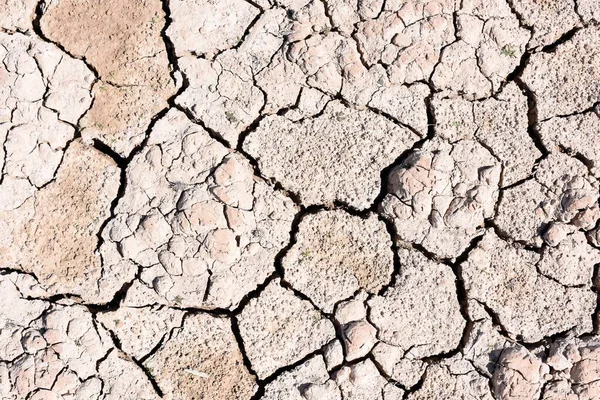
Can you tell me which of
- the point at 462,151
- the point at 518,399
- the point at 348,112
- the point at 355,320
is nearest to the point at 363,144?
the point at 348,112

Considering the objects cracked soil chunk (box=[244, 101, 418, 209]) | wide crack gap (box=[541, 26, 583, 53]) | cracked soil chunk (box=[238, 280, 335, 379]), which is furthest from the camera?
wide crack gap (box=[541, 26, 583, 53])

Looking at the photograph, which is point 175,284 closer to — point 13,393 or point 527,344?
point 13,393

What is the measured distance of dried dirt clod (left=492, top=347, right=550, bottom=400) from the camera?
308 cm

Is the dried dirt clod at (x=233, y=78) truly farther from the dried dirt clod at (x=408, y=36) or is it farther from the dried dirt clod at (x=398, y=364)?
the dried dirt clod at (x=398, y=364)

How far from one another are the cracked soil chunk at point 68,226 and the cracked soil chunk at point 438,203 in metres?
1.42

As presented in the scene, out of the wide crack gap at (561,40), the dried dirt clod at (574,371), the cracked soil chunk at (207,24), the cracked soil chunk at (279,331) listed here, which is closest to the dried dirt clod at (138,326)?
the cracked soil chunk at (279,331)

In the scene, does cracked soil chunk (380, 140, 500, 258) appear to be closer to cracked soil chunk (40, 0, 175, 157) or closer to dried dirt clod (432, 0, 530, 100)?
dried dirt clod (432, 0, 530, 100)

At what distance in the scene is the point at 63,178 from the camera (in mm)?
3326

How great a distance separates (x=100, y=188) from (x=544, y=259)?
2.22 m

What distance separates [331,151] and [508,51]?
1054 millimetres

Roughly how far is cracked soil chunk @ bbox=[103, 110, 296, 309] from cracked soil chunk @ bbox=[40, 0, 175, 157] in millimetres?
226

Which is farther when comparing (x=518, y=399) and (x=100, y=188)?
(x=100, y=188)

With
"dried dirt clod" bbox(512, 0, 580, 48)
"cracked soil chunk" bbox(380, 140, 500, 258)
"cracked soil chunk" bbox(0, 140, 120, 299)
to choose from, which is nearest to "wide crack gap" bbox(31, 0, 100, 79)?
"cracked soil chunk" bbox(0, 140, 120, 299)

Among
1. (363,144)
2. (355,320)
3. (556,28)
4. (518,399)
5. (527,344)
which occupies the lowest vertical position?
(518,399)
